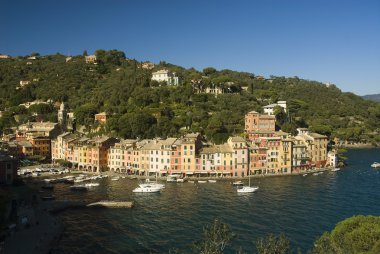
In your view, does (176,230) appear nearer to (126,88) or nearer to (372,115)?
(126,88)

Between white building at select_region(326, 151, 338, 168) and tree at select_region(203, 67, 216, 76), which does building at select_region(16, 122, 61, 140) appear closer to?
white building at select_region(326, 151, 338, 168)

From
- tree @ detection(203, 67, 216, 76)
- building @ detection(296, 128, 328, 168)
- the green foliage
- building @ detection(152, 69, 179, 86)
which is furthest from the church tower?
the green foliage

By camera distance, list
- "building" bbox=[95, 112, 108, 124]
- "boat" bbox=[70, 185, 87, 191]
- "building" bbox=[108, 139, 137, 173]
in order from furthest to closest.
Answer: "building" bbox=[95, 112, 108, 124]
"building" bbox=[108, 139, 137, 173]
"boat" bbox=[70, 185, 87, 191]

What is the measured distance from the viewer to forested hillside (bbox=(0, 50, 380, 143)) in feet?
286

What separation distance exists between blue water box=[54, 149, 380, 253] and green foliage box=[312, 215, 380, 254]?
27.4 feet

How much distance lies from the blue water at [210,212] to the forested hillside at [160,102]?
28.0m

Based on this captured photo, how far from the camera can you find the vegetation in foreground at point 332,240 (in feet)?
62.5

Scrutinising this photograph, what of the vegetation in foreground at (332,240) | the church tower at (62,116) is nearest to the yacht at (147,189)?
the vegetation in foreground at (332,240)

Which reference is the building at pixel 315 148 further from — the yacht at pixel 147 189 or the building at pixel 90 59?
the building at pixel 90 59

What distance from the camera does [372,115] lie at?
126688 millimetres

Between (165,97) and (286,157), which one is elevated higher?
(165,97)

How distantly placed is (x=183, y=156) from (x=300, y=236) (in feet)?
104

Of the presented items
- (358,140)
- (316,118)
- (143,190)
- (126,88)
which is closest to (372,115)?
(358,140)

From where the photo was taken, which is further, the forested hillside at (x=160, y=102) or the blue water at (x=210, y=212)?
the forested hillside at (x=160, y=102)
